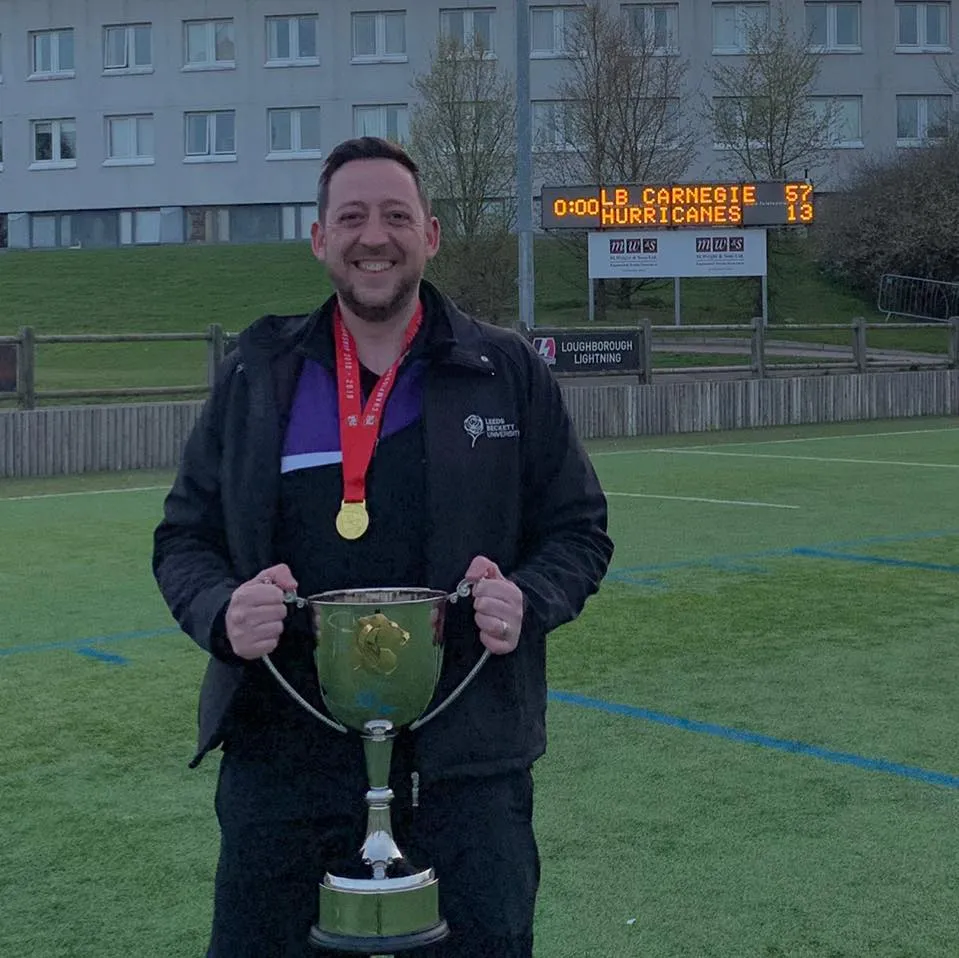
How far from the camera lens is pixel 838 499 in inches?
541

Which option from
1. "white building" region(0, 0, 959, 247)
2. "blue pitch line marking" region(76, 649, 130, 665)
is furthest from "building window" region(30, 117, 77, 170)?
"blue pitch line marking" region(76, 649, 130, 665)

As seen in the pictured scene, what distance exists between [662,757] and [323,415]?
340 cm

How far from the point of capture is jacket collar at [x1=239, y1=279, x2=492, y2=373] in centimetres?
284

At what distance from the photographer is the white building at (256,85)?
171ft

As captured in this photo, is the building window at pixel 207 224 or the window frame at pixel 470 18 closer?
the window frame at pixel 470 18

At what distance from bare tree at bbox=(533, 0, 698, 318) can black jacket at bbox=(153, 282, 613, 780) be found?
36197mm

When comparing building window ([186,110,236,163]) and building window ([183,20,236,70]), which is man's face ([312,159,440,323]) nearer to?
building window ([186,110,236,163])

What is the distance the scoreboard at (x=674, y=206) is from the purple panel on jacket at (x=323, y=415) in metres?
26.3

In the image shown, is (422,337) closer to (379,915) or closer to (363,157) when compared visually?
(363,157)

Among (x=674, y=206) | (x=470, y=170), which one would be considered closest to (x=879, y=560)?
(x=674, y=206)

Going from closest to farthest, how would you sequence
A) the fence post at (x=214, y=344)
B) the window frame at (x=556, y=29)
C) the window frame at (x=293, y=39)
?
the fence post at (x=214, y=344) < the window frame at (x=556, y=29) < the window frame at (x=293, y=39)

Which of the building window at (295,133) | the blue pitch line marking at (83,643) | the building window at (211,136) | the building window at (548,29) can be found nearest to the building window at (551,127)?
the building window at (548,29)

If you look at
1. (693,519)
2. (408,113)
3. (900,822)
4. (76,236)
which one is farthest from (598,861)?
(76,236)

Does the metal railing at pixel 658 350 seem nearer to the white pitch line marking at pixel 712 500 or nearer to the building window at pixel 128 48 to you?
the white pitch line marking at pixel 712 500
